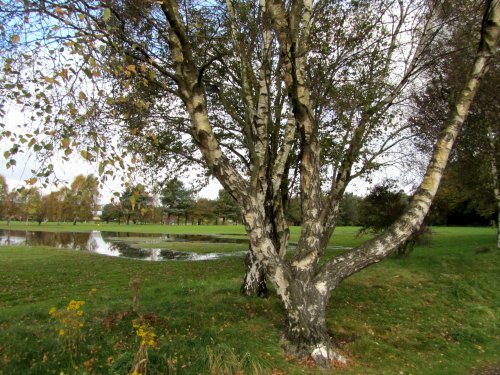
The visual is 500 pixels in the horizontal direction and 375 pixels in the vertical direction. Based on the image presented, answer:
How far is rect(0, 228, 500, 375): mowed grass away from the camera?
5.34 m

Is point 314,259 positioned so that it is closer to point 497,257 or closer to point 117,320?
point 117,320

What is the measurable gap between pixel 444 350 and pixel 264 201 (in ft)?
14.1

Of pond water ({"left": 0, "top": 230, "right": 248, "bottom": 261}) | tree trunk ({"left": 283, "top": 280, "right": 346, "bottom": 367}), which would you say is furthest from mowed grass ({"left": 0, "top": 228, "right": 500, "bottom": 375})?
pond water ({"left": 0, "top": 230, "right": 248, "bottom": 261})

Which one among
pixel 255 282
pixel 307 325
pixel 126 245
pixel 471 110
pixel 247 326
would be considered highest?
pixel 471 110

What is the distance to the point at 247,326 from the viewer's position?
6.82 metres

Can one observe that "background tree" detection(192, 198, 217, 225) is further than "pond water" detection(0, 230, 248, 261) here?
Yes

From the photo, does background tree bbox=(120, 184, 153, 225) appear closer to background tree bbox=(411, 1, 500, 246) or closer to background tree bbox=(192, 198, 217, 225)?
background tree bbox=(411, 1, 500, 246)

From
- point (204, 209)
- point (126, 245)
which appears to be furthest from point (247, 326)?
point (204, 209)

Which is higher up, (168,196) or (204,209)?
(204,209)

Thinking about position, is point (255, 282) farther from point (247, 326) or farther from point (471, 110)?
point (471, 110)

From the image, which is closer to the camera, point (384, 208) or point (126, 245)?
point (384, 208)

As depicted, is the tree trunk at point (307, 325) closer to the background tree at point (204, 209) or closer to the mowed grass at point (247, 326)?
the mowed grass at point (247, 326)

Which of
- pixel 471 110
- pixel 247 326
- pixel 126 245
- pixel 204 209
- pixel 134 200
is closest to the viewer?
pixel 134 200

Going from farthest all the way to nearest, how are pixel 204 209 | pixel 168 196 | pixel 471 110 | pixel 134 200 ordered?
pixel 204 209
pixel 168 196
pixel 471 110
pixel 134 200
